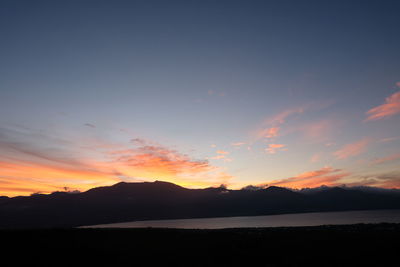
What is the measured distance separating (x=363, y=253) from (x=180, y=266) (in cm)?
1427

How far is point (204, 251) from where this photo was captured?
23547mm

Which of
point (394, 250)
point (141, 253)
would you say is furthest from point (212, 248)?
point (394, 250)

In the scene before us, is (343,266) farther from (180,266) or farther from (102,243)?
(102,243)

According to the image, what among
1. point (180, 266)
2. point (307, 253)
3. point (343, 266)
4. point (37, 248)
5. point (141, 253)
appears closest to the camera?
point (343, 266)

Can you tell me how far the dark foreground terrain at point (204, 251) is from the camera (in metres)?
19.2

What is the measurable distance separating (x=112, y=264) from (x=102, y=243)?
33.3ft

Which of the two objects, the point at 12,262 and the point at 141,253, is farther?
the point at 141,253

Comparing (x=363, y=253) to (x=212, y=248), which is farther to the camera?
(x=212, y=248)

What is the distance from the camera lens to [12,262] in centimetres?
2034

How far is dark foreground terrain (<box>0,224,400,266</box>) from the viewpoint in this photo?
63.1ft

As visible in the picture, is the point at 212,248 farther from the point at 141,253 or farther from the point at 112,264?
the point at 112,264

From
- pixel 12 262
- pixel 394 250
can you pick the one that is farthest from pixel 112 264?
pixel 394 250

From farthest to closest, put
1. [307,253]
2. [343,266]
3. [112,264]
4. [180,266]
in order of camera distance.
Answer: [307,253]
[112,264]
[180,266]
[343,266]

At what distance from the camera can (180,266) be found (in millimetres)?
18438
